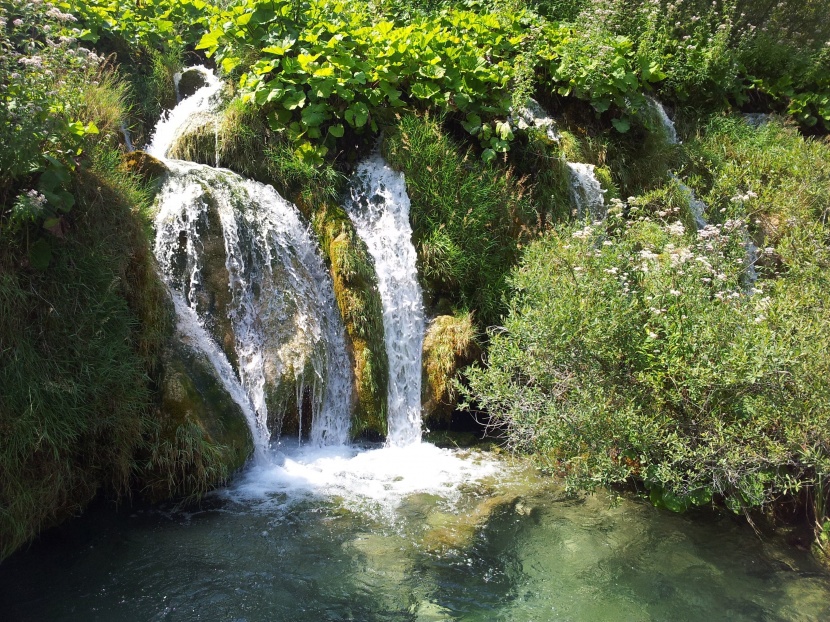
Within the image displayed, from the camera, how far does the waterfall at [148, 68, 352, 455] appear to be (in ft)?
17.4

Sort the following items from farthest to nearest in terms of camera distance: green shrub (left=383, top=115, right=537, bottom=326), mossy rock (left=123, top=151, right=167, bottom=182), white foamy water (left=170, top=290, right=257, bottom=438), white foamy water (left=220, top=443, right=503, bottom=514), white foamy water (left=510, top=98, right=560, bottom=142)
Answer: white foamy water (left=510, top=98, right=560, bottom=142) → green shrub (left=383, top=115, right=537, bottom=326) → mossy rock (left=123, top=151, right=167, bottom=182) → white foamy water (left=170, top=290, right=257, bottom=438) → white foamy water (left=220, top=443, right=503, bottom=514)

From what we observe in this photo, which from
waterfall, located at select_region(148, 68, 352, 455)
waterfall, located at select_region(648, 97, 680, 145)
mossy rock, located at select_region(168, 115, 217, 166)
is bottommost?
waterfall, located at select_region(148, 68, 352, 455)

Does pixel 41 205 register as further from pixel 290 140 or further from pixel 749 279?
pixel 749 279

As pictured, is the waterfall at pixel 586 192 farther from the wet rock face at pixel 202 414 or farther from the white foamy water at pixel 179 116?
the wet rock face at pixel 202 414

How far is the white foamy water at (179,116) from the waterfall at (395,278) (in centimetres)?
177

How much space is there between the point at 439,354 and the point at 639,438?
211 centimetres

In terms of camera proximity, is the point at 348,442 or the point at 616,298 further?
the point at 348,442

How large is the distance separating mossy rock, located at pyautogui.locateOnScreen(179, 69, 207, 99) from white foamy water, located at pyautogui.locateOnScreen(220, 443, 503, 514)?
4.39m

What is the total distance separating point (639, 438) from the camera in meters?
4.12

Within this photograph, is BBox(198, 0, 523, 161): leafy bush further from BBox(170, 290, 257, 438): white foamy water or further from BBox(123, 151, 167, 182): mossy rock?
BBox(170, 290, 257, 438): white foamy water

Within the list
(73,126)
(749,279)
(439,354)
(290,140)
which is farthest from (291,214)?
(749,279)

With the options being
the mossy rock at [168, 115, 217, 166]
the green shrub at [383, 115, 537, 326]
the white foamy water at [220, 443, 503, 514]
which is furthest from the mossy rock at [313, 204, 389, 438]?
the mossy rock at [168, 115, 217, 166]

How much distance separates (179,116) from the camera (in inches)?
278

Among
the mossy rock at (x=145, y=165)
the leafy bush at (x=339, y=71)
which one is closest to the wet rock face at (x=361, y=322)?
the leafy bush at (x=339, y=71)
